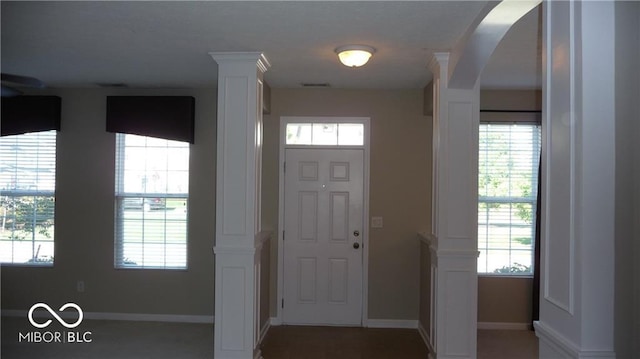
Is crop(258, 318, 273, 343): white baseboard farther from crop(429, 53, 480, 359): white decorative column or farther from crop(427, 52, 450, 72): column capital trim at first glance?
crop(427, 52, 450, 72): column capital trim

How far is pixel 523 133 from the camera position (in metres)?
4.93

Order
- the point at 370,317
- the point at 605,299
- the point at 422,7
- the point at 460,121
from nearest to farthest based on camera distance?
the point at 605,299, the point at 422,7, the point at 460,121, the point at 370,317

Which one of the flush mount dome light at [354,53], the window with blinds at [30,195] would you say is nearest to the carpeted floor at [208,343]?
the window with blinds at [30,195]

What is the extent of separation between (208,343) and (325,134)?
245 cm

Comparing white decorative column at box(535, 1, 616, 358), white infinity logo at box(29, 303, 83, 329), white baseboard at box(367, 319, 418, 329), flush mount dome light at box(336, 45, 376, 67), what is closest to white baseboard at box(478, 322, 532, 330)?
white baseboard at box(367, 319, 418, 329)

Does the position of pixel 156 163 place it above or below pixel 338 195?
above

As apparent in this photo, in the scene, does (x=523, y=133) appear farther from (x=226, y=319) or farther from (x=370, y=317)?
(x=226, y=319)

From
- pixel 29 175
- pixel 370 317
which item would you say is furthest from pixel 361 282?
pixel 29 175

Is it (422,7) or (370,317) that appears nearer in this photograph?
(422,7)

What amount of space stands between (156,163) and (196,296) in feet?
5.07

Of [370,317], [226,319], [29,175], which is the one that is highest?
Answer: [29,175]

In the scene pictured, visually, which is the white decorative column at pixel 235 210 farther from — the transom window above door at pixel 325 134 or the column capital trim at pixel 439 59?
the transom window above door at pixel 325 134

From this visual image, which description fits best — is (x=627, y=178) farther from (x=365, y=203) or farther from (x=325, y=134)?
(x=325, y=134)

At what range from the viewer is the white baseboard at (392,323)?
4.96m
